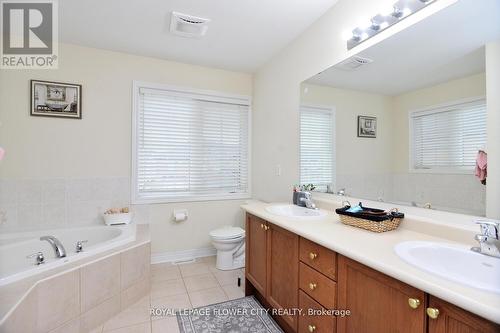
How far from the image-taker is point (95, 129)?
267cm

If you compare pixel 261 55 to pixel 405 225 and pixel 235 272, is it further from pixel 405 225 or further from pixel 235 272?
pixel 235 272

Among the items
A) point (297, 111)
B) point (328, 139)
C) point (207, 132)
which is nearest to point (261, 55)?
point (297, 111)

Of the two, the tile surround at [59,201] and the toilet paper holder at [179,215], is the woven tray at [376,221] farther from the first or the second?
the tile surround at [59,201]

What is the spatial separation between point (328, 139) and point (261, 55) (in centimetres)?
139

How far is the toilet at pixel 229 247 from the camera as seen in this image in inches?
105

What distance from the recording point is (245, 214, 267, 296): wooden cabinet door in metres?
Result: 1.91

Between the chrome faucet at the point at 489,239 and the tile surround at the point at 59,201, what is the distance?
114 inches

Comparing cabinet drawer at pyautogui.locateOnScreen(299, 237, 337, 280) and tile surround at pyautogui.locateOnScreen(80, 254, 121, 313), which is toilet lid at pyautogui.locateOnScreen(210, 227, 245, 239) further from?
cabinet drawer at pyautogui.locateOnScreen(299, 237, 337, 280)

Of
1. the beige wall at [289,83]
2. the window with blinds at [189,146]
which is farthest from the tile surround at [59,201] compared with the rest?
the beige wall at [289,83]

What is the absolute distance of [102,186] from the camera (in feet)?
8.85

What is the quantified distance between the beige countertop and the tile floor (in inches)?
40.5

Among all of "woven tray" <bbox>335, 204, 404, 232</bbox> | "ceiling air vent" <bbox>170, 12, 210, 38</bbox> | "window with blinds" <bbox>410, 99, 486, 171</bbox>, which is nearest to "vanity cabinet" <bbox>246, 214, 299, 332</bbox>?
"woven tray" <bbox>335, 204, 404, 232</bbox>

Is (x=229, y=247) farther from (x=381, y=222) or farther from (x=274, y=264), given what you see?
(x=381, y=222)

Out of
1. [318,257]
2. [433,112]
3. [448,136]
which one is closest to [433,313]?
[318,257]
